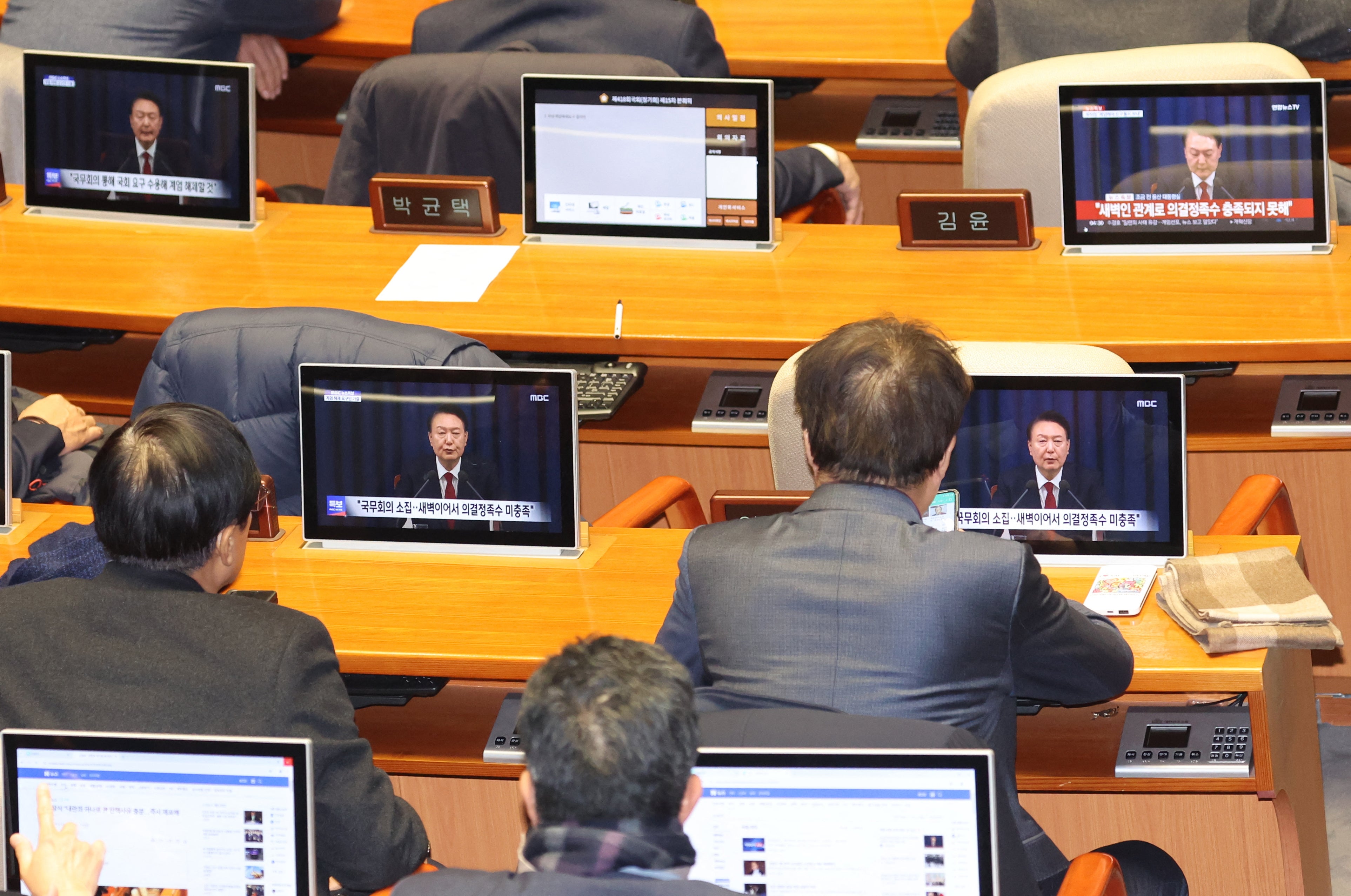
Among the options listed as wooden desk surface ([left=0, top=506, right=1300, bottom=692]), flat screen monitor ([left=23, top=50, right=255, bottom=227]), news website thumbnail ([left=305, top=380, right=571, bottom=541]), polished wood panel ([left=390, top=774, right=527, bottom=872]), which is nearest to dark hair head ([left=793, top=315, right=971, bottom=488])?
wooden desk surface ([left=0, top=506, right=1300, bottom=692])

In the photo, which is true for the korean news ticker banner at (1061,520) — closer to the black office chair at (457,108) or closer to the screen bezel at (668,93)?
the screen bezel at (668,93)

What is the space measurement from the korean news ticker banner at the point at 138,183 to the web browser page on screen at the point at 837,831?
2.63 m

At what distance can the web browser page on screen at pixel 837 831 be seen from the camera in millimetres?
1876

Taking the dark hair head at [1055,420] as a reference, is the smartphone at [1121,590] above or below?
below

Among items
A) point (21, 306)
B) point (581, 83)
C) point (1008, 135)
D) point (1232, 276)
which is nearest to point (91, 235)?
point (21, 306)

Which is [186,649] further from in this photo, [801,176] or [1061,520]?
[801,176]

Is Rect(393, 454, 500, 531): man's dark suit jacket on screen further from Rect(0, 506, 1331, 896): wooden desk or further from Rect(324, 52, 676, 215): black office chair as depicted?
Rect(324, 52, 676, 215): black office chair

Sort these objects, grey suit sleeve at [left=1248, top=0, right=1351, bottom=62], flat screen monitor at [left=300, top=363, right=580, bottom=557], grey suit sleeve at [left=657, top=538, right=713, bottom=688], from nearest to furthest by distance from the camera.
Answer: grey suit sleeve at [left=657, top=538, right=713, bottom=688], flat screen monitor at [left=300, top=363, right=580, bottom=557], grey suit sleeve at [left=1248, top=0, right=1351, bottom=62]

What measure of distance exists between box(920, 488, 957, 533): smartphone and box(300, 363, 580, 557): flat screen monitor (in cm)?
53

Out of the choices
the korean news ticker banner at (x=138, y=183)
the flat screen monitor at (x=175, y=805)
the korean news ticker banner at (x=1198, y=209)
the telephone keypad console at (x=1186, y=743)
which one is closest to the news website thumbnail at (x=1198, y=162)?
the korean news ticker banner at (x=1198, y=209)

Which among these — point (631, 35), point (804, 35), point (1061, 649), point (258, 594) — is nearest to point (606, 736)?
point (1061, 649)

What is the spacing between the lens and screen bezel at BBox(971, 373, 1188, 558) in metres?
2.63

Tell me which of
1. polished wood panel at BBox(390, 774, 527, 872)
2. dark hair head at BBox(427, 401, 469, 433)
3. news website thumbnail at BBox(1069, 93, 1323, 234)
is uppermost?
news website thumbnail at BBox(1069, 93, 1323, 234)

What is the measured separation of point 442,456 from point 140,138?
5.49 ft
